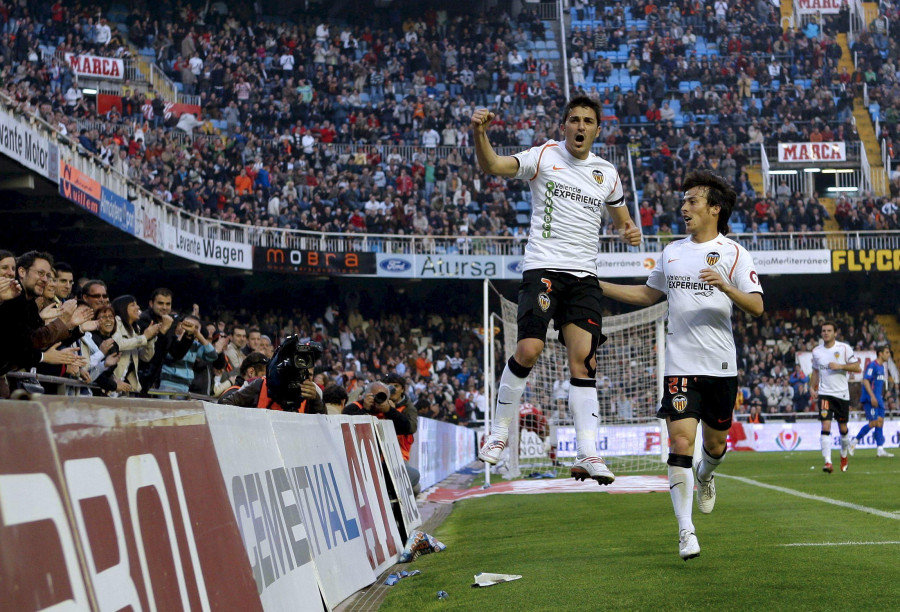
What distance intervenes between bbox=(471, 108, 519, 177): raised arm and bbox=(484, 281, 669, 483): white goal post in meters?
10.6

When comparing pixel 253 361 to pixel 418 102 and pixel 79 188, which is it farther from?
pixel 418 102

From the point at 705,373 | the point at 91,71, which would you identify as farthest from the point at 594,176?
the point at 91,71

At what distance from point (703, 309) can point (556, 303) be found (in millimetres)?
924

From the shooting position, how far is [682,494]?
6.48 m

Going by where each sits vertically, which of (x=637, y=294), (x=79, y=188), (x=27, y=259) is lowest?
(x=637, y=294)

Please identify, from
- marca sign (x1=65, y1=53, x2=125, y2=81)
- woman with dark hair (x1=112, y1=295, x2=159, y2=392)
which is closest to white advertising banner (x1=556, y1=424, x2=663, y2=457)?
woman with dark hair (x1=112, y1=295, x2=159, y2=392)

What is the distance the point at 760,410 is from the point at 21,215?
70.1 feet

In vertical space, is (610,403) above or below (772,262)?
below

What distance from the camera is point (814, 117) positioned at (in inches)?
1671

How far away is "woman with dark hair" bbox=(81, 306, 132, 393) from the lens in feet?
27.3

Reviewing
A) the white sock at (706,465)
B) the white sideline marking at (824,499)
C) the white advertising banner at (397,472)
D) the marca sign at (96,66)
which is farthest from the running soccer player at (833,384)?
the marca sign at (96,66)

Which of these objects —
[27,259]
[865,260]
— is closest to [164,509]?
[27,259]

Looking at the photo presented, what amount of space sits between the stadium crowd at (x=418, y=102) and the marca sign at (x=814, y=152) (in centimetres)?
53

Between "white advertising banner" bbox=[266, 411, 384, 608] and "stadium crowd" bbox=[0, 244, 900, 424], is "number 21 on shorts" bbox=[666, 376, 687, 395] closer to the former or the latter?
"white advertising banner" bbox=[266, 411, 384, 608]
